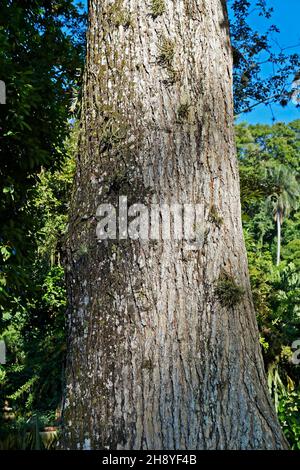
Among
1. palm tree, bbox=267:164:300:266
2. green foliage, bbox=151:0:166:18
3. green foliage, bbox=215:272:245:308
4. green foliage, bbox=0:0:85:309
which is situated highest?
palm tree, bbox=267:164:300:266

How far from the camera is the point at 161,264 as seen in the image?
2.62 metres

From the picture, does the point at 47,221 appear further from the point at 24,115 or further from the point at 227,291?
the point at 227,291

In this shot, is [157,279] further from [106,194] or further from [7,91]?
[7,91]

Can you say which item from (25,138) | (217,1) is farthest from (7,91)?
(217,1)

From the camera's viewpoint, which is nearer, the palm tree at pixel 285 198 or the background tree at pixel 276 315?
the background tree at pixel 276 315

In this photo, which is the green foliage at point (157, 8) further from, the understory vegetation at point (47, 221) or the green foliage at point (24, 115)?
the green foliage at point (24, 115)

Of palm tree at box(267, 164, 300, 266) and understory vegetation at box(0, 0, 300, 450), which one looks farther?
palm tree at box(267, 164, 300, 266)

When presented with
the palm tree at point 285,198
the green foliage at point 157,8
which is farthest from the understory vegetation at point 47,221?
the palm tree at point 285,198

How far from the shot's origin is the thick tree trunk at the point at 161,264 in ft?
7.98

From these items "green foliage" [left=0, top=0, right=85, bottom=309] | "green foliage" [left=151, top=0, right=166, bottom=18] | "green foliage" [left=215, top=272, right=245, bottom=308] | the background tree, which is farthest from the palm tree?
"green foliage" [left=215, top=272, right=245, bottom=308]

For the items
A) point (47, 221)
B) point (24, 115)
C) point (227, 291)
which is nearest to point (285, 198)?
point (47, 221)

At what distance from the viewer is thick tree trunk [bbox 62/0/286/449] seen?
7.98ft

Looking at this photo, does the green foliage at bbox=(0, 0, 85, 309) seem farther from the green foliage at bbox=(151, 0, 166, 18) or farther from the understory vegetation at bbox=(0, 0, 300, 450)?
the green foliage at bbox=(151, 0, 166, 18)

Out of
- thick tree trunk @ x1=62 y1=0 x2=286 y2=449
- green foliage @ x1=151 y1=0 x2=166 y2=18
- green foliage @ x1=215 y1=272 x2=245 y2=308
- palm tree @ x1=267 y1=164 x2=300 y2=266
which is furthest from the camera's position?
palm tree @ x1=267 y1=164 x2=300 y2=266
